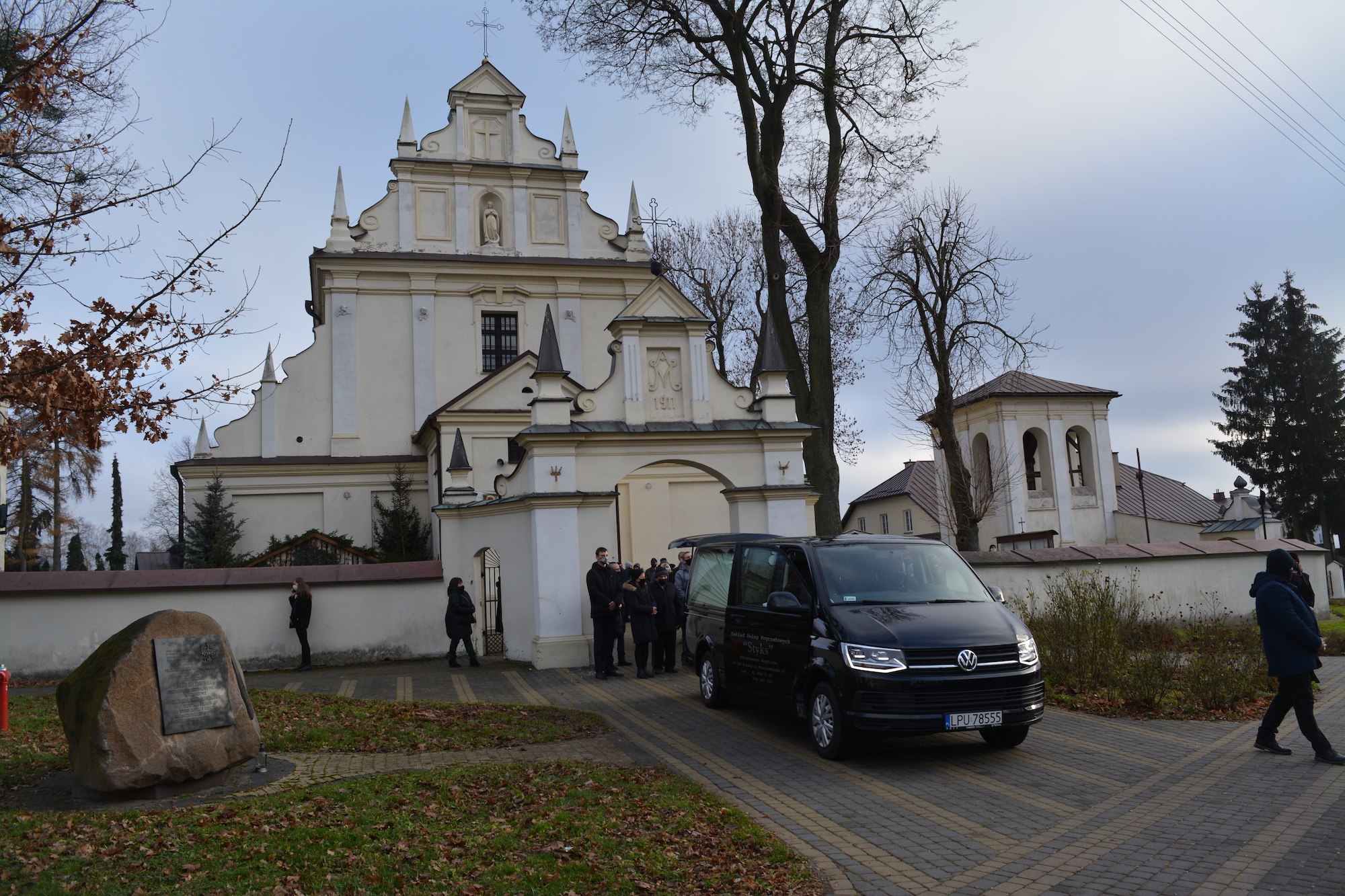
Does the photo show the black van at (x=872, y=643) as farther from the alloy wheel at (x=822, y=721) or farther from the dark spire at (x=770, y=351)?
the dark spire at (x=770, y=351)

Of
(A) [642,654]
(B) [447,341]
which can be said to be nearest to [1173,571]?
(A) [642,654]

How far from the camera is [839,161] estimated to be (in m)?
19.8

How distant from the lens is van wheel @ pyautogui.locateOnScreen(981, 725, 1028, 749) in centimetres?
849

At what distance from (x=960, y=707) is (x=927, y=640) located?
0.59m

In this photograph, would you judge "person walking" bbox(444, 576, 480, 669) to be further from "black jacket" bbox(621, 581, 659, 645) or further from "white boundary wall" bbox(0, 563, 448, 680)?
"black jacket" bbox(621, 581, 659, 645)

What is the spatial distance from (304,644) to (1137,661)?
531 inches

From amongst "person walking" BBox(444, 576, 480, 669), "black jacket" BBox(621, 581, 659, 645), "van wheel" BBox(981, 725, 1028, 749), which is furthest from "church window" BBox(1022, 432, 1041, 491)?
"van wheel" BBox(981, 725, 1028, 749)

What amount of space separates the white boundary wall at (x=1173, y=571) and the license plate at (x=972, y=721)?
975 centimetres

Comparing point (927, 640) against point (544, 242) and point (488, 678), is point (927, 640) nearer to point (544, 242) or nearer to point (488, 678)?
point (488, 678)

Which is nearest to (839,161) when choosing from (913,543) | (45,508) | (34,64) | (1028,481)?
(913,543)

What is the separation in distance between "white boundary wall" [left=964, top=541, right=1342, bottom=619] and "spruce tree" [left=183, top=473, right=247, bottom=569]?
1985 cm

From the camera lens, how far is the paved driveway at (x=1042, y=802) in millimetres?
5414

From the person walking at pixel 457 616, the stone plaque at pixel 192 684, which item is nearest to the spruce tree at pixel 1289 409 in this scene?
the person walking at pixel 457 616

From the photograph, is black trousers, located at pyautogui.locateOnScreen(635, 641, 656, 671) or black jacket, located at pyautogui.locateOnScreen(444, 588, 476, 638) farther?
black jacket, located at pyautogui.locateOnScreen(444, 588, 476, 638)
